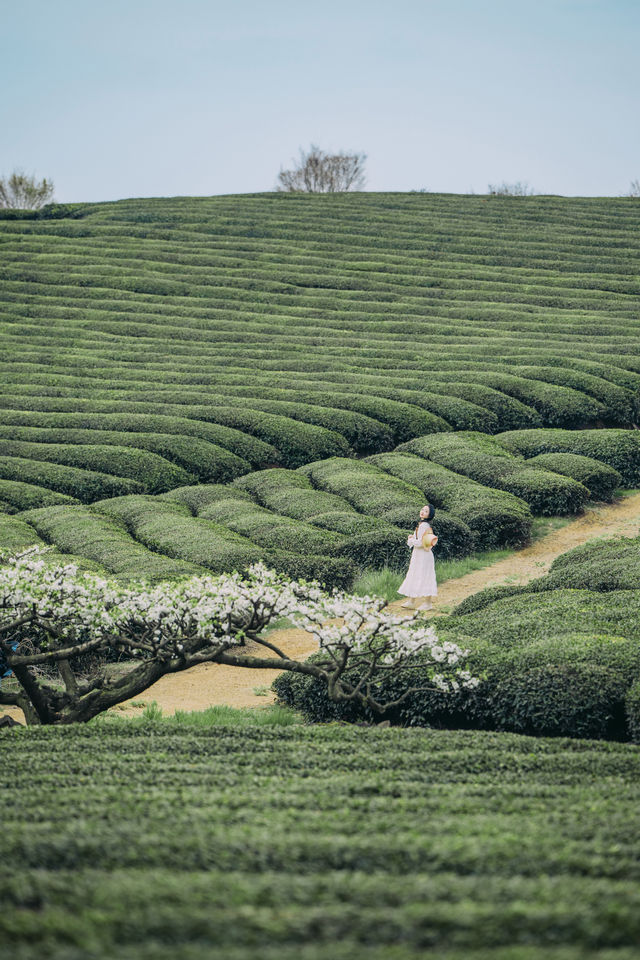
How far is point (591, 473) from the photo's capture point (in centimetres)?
2130

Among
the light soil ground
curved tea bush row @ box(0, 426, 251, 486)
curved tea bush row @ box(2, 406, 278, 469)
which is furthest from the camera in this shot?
curved tea bush row @ box(2, 406, 278, 469)

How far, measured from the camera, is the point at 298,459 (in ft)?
80.3

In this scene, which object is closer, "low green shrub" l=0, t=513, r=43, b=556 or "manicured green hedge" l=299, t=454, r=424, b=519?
"low green shrub" l=0, t=513, r=43, b=556

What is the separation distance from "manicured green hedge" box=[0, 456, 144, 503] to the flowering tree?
11933mm

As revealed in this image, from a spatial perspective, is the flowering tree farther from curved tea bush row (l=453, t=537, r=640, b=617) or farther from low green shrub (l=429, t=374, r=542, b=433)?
low green shrub (l=429, t=374, r=542, b=433)

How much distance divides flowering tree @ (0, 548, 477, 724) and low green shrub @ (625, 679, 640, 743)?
1567 millimetres

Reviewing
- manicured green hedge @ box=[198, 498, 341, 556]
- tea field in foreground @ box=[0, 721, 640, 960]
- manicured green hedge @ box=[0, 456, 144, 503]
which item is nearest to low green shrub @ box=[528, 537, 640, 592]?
manicured green hedge @ box=[198, 498, 341, 556]

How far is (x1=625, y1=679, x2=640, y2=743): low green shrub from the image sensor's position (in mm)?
8445

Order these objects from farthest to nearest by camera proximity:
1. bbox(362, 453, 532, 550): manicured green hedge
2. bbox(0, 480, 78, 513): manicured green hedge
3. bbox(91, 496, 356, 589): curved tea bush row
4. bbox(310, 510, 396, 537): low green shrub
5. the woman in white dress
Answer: bbox(0, 480, 78, 513): manicured green hedge, bbox(362, 453, 532, 550): manicured green hedge, bbox(310, 510, 396, 537): low green shrub, bbox(91, 496, 356, 589): curved tea bush row, the woman in white dress

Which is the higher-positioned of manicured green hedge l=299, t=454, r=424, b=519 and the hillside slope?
the hillside slope

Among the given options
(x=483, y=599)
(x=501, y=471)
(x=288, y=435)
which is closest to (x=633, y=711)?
(x=483, y=599)

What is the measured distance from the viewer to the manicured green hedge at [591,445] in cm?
2278

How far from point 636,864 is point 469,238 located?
47.9m

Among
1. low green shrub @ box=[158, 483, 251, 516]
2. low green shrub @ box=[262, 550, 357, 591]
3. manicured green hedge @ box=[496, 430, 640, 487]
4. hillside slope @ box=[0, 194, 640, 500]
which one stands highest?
hillside slope @ box=[0, 194, 640, 500]
